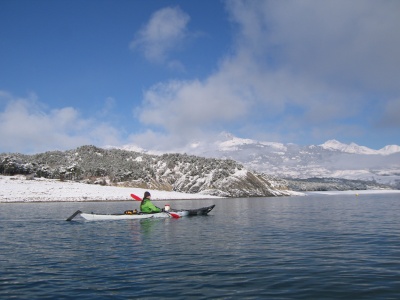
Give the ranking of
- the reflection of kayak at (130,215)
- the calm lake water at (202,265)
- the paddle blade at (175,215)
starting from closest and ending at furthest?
the calm lake water at (202,265) < the reflection of kayak at (130,215) < the paddle blade at (175,215)

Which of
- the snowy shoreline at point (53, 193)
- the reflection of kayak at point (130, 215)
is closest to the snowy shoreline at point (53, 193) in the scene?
the snowy shoreline at point (53, 193)

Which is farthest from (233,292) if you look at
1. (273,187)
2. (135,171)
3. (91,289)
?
(273,187)

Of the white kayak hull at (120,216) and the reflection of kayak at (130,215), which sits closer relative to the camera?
the reflection of kayak at (130,215)

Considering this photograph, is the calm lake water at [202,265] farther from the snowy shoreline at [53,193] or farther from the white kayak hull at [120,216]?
the snowy shoreline at [53,193]

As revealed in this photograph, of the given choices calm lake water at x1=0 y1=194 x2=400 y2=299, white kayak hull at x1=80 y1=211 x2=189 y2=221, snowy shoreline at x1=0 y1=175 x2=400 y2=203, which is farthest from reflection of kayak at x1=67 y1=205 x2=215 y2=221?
snowy shoreline at x1=0 y1=175 x2=400 y2=203

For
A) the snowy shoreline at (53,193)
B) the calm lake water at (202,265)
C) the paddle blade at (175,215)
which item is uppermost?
the snowy shoreline at (53,193)

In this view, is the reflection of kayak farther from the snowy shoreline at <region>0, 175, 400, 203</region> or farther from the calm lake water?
the snowy shoreline at <region>0, 175, 400, 203</region>

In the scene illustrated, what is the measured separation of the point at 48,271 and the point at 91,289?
448 cm

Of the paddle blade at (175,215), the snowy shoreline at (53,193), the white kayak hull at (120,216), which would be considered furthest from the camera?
the snowy shoreline at (53,193)

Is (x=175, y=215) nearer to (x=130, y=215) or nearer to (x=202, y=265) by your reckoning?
(x=130, y=215)

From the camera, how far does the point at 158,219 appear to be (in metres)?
47.9

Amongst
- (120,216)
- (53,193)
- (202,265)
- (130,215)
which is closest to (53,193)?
(53,193)

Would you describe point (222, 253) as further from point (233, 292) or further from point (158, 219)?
point (158, 219)

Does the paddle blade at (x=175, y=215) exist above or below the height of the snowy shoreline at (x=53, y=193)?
below
